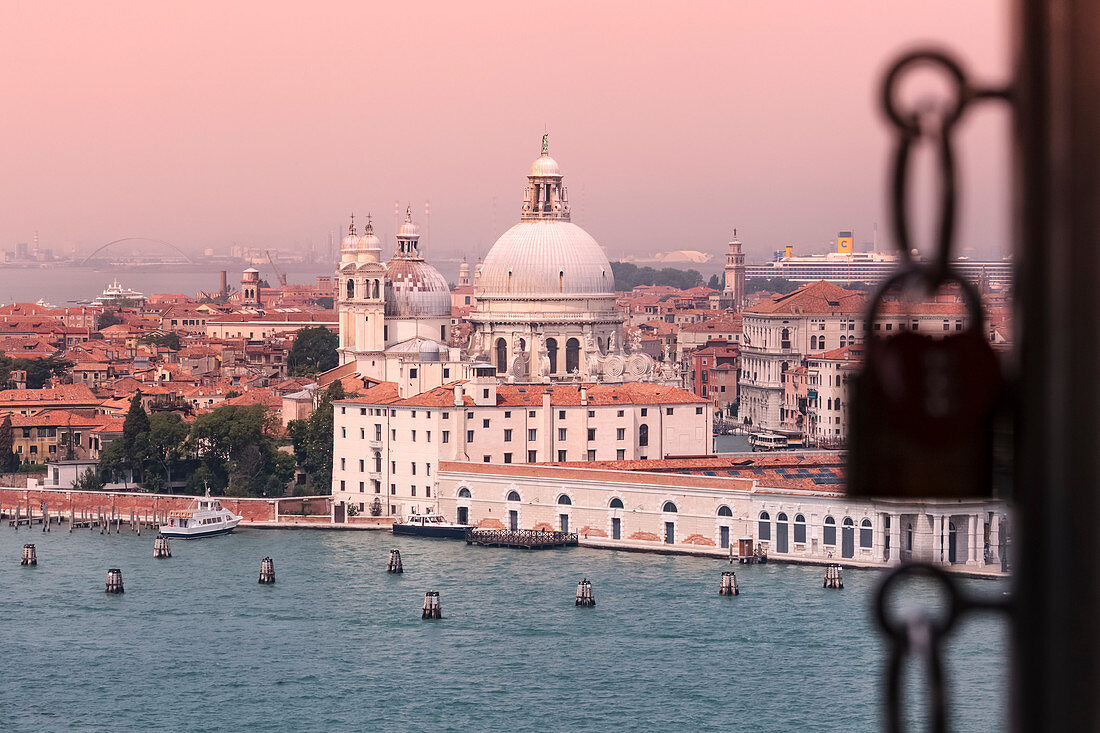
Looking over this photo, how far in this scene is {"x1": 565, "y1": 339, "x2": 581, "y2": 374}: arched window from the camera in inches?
926

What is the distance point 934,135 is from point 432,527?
1863 centimetres

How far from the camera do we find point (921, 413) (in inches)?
26.9

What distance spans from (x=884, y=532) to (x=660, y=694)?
4984mm

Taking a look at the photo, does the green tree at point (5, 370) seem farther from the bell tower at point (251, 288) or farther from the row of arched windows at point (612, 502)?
the bell tower at point (251, 288)

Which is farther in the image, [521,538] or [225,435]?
[225,435]

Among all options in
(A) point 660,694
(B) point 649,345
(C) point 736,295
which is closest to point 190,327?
(B) point 649,345

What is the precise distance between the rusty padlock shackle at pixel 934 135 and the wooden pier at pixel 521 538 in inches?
697

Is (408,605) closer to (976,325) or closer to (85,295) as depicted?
(976,325)

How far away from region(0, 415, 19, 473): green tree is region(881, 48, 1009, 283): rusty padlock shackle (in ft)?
77.2

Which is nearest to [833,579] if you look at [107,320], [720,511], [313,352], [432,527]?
[720,511]

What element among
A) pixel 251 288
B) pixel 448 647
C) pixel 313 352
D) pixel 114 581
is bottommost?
pixel 448 647

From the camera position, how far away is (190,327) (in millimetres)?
46625

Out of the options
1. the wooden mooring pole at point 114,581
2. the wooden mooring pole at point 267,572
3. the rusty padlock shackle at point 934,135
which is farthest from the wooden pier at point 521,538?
the rusty padlock shackle at point 934,135

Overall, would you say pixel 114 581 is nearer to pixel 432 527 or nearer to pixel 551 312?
pixel 432 527
